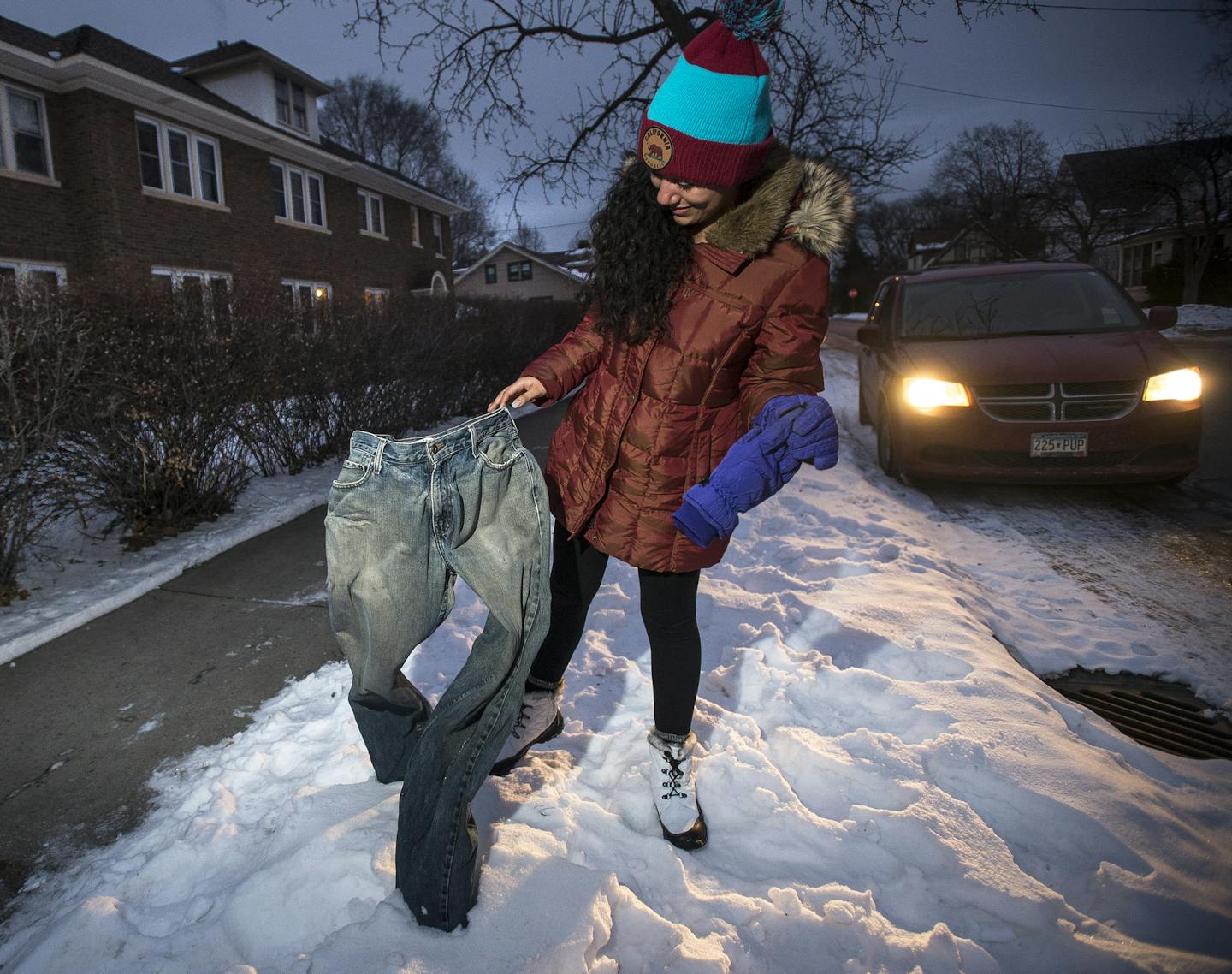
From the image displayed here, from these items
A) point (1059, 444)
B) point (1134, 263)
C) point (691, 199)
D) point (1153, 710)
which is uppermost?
point (1134, 263)

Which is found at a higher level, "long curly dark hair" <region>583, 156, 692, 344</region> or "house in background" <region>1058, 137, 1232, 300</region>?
"house in background" <region>1058, 137, 1232, 300</region>

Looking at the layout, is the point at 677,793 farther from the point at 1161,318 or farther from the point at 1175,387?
the point at 1161,318

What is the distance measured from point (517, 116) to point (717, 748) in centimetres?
899

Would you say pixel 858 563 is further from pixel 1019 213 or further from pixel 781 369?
pixel 1019 213

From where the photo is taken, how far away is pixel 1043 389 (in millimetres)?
4879

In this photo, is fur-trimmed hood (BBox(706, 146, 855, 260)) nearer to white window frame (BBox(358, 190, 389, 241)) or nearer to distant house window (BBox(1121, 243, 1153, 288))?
white window frame (BBox(358, 190, 389, 241))

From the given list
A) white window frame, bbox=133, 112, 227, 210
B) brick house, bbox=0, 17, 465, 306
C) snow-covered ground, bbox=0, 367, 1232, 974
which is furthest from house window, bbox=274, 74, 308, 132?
snow-covered ground, bbox=0, 367, 1232, 974

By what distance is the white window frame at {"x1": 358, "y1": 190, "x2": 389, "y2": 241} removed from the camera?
2158 cm

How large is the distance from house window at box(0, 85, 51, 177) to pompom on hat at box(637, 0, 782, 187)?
15.5 meters

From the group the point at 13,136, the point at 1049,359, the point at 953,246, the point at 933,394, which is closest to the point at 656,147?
the point at 933,394

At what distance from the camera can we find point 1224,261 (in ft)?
92.1

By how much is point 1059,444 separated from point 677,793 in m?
4.17

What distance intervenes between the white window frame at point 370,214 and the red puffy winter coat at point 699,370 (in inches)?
865

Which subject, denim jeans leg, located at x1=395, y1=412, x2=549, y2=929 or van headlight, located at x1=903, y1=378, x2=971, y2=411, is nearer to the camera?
denim jeans leg, located at x1=395, y1=412, x2=549, y2=929
